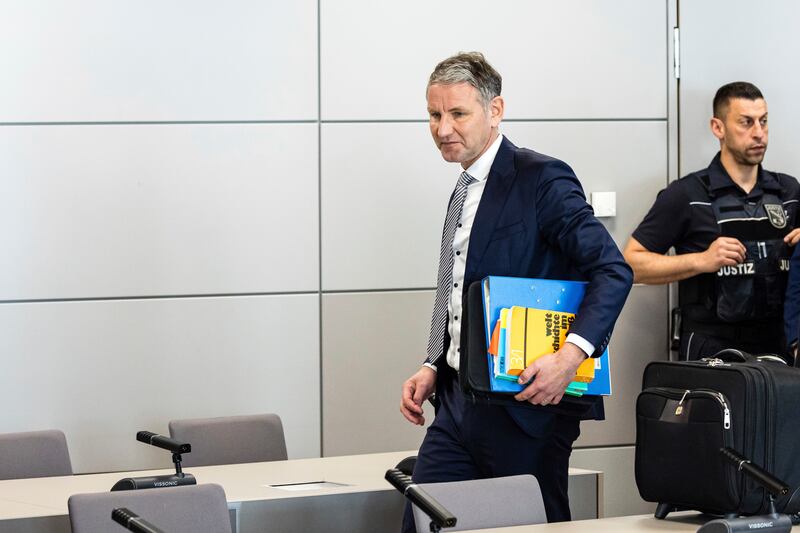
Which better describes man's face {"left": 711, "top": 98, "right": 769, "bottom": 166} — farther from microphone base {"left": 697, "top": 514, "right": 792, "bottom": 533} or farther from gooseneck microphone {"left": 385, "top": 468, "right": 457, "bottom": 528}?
gooseneck microphone {"left": 385, "top": 468, "right": 457, "bottom": 528}

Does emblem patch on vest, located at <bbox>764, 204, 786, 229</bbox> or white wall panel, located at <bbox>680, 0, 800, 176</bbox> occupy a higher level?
white wall panel, located at <bbox>680, 0, 800, 176</bbox>

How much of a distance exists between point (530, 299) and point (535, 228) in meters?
0.24

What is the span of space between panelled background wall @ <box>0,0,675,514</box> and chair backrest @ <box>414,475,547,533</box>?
205 cm

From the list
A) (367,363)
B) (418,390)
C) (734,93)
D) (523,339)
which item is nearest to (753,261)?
(734,93)

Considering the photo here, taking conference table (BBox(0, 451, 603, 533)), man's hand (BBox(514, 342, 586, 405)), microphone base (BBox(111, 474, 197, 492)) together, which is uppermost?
man's hand (BBox(514, 342, 586, 405))

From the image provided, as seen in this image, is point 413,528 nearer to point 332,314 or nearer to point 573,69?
point 332,314

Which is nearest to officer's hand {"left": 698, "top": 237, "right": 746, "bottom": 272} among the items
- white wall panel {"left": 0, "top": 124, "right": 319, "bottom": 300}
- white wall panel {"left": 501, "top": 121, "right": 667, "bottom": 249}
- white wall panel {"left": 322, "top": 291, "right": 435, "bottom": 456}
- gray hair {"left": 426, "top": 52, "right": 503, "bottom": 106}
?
white wall panel {"left": 501, "top": 121, "right": 667, "bottom": 249}

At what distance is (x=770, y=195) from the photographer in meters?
4.46

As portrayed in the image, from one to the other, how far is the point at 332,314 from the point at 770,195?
1.82 meters

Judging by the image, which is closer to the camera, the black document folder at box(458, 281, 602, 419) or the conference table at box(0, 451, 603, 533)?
the black document folder at box(458, 281, 602, 419)

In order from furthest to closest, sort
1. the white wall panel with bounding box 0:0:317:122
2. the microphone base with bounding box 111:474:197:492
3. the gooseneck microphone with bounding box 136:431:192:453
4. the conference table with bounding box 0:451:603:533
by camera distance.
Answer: the white wall panel with bounding box 0:0:317:122
the gooseneck microphone with bounding box 136:431:192:453
the microphone base with bounding box 111:474:197:492
the conference table with bounding box 0:451:603:533

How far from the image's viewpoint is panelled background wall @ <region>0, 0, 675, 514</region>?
4.29 metres

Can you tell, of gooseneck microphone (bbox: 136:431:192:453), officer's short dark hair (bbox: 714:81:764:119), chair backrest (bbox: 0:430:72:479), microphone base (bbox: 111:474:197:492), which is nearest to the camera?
microphone base (bbox: 111:474:197:492)

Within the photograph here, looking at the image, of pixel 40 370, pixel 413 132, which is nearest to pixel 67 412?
pixel 40 370
